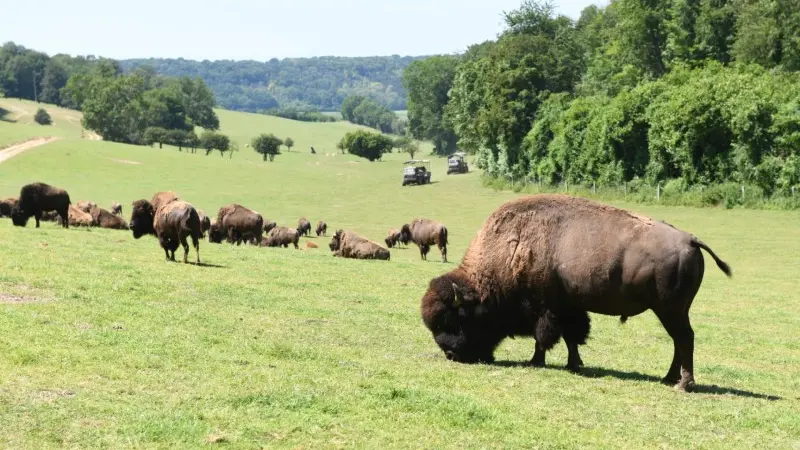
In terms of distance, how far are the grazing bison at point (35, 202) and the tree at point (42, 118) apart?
131 metres

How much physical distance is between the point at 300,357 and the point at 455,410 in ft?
12.5

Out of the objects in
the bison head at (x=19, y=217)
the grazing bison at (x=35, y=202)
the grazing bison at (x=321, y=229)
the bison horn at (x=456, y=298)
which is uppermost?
the bison horn at (x=456, y=298)

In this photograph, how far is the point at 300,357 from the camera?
13.5 m

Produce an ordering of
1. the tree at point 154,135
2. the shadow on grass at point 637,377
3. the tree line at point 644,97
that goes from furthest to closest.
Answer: the tree at point 154,135, the tree line at point 644,97, the shadow on grass at point 637,377

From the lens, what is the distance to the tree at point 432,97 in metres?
157

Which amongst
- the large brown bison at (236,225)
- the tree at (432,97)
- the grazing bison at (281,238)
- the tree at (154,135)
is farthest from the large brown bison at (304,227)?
the tree at (432,97)

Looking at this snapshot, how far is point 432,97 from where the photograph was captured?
6309 inches

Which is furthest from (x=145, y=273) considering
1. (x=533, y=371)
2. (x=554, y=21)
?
(x=554, y=21)

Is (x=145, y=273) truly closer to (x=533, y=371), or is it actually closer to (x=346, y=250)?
(x=533, y=371)

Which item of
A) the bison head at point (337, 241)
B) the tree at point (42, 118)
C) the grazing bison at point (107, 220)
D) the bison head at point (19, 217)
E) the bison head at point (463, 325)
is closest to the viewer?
the bison head at point (463, 325)

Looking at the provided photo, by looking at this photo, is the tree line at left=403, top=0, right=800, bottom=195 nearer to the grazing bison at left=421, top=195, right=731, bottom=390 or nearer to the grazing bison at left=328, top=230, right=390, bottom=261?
the grazing bison at left=328, top=230, right=390, bottom=261

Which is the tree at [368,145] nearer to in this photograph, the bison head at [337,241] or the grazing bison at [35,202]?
the bison head at [337,241]

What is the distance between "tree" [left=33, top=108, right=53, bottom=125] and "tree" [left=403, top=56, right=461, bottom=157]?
199ft

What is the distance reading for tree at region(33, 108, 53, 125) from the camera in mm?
158375
